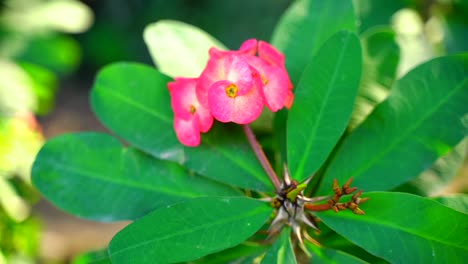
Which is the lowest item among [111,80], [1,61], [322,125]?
[1,61]

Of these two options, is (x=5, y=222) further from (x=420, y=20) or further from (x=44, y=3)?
(x=420, y=20)

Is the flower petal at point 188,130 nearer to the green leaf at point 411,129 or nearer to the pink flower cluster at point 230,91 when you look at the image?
the pink flower cluster at point 230,91

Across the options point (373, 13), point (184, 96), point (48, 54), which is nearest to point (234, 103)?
point (184, 96)

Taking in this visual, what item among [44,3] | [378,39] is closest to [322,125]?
[378,39]

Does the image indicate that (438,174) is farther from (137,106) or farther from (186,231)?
(137,106)

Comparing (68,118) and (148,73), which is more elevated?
(148,73)

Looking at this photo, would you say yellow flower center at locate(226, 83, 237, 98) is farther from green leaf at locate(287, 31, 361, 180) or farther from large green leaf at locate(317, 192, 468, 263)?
large green leaf at locate(317, 192, 468, 263)
